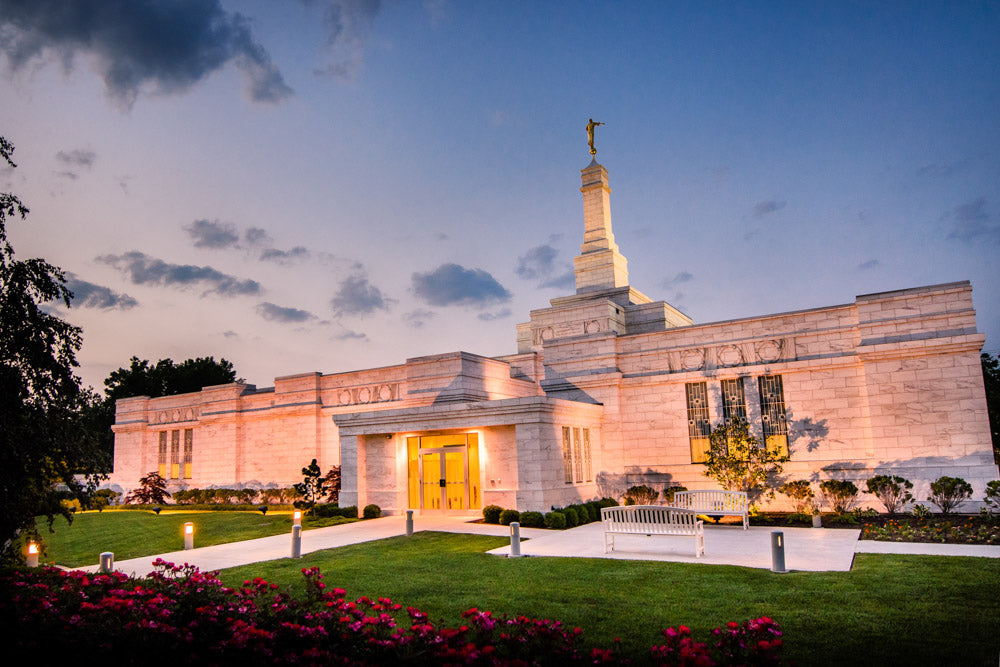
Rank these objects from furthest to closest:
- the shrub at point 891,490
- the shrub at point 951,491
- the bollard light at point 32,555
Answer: the shrub at point 891,490 → the shrub at point 951,491 → the bollard light at point 32,555

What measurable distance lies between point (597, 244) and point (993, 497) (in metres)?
19.5

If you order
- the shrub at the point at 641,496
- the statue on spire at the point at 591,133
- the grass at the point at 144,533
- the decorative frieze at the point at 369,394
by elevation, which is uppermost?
the statue on spire at the point at 591,133

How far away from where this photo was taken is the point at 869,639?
820 cm

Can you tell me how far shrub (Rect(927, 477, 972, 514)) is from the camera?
1883 centimetres

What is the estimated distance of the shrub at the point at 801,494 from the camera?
20.6 meters

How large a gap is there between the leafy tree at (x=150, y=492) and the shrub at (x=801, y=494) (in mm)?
31306

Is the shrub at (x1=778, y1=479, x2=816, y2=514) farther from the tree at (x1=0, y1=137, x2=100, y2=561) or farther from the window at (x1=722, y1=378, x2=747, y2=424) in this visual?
the tree at (x1=0, y1=137, x2=100, y2=561)

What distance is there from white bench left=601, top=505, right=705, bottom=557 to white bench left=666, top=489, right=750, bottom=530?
3.52 metres

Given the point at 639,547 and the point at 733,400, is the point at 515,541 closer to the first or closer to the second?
the point at 639,547

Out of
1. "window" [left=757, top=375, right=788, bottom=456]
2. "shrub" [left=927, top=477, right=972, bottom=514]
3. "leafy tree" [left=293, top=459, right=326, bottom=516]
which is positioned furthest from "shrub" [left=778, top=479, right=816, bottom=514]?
"leafy tree" [left=293, top=459, right=326, bottom=516]

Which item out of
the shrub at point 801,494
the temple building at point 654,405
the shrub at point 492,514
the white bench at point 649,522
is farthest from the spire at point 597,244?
the white bench at point 649,522

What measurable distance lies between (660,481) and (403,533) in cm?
985

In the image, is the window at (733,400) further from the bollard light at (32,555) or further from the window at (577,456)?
the bollard light at (32,555)

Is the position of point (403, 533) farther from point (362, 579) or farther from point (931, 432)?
point (931, 432)
